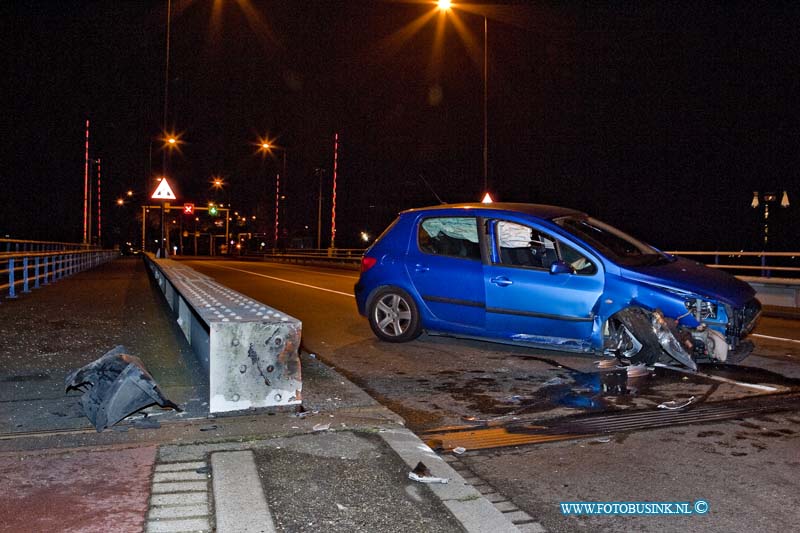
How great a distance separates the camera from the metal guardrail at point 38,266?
15.0 meters

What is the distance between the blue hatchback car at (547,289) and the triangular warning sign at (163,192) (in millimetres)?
17498

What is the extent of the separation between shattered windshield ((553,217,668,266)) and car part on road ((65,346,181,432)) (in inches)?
175

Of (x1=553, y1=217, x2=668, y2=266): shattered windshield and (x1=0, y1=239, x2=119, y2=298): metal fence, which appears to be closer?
(x1=553, y1=217, x2=668, y2=266): shattered windshield

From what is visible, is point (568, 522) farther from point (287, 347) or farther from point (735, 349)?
point (735, 349)

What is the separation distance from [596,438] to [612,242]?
367 cm

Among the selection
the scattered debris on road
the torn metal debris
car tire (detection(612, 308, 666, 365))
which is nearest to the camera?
the torn metal debris

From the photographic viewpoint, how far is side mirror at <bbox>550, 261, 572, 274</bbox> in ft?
23.3

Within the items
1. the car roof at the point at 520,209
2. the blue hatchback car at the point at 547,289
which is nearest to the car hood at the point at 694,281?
the blue hatchback car at the point at 547,289

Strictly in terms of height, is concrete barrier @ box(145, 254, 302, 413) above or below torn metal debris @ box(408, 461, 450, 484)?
above

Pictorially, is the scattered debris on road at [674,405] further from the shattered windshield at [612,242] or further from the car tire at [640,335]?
the shattered windshield at [612,242]

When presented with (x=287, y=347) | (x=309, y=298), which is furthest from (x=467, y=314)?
(x=309, y=298)

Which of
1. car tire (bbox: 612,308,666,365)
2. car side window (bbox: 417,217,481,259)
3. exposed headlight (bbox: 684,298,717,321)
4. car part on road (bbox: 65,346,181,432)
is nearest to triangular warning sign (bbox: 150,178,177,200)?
car side window (bbox: 417,217,481,259)

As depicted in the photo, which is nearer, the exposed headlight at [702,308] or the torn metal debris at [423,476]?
the torn metal debris at [423,476]

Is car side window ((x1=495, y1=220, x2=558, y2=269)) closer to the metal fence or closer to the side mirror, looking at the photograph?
the side mirror
